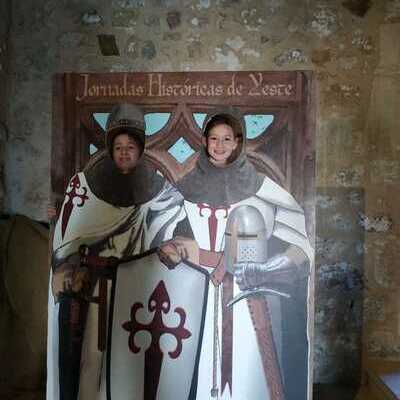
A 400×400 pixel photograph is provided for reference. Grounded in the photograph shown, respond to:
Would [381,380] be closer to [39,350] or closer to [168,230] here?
[168,230]

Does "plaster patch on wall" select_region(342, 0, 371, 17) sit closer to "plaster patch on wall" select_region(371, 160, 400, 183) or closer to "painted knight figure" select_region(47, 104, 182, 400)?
"plaster patch on wall" select_region(371, 160, 400, 183)

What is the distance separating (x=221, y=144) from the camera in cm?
152

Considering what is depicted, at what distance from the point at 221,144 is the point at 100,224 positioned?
1.36 feet

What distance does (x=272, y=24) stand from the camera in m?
2.04

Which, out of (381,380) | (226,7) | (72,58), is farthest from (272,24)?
(381,380)

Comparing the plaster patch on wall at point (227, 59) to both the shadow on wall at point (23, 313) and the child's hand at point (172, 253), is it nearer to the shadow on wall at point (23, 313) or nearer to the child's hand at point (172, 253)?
the child's hand at point (172, 253)

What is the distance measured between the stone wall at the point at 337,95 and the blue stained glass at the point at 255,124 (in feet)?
1.86

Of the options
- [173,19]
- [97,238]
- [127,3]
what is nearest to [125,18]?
[127,3]

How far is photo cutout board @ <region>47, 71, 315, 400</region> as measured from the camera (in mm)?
1516


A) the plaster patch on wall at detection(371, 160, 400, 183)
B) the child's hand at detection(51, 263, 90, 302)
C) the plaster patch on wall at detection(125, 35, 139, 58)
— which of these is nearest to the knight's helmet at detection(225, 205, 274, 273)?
the child's hand at detection(51, 263, 90, 302)

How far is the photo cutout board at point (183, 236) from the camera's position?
1516 mm

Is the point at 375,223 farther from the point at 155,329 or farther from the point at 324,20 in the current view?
the point at 155,329

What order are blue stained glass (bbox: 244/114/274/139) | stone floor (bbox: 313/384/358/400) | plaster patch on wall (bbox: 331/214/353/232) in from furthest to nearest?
plaster patch on wall (bbox: 331/214/353/232)
stone floor (bbox: 313/384/358/400)
blue stained glass (bbox: 244/114/274/139)

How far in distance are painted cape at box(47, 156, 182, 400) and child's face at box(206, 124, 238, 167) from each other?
154 mm
